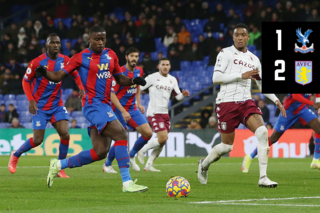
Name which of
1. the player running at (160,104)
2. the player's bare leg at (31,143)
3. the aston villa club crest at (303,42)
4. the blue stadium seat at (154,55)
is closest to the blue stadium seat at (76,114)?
the blue stadium seat at (154,55)

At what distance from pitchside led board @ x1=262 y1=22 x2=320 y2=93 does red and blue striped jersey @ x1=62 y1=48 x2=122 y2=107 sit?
14.2 metres

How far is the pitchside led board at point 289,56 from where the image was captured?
21.5 meters

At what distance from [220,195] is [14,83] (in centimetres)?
1745

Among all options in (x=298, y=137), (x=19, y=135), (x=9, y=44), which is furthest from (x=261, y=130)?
(x=9, y=44)

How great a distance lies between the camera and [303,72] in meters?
22.5

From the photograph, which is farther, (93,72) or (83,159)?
(83,159)

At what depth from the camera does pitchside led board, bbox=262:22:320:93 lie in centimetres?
2148

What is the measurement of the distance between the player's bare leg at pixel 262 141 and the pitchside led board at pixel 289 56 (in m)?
13.3

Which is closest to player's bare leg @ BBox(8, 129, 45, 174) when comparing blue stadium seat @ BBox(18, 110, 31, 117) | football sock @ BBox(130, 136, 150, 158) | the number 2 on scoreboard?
football sock @ BBox(130, 136, 150, 158)

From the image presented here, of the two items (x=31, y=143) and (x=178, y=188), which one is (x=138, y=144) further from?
(x=178, y=188)

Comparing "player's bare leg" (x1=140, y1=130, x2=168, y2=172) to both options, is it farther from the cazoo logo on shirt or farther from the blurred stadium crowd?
the blurred stadium crowd

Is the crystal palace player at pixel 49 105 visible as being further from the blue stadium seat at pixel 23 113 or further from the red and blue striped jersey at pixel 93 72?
the blue stadium seat at pixel 23 113

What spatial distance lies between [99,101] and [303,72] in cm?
1655

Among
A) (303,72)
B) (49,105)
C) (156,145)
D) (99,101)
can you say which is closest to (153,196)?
(99,101)
